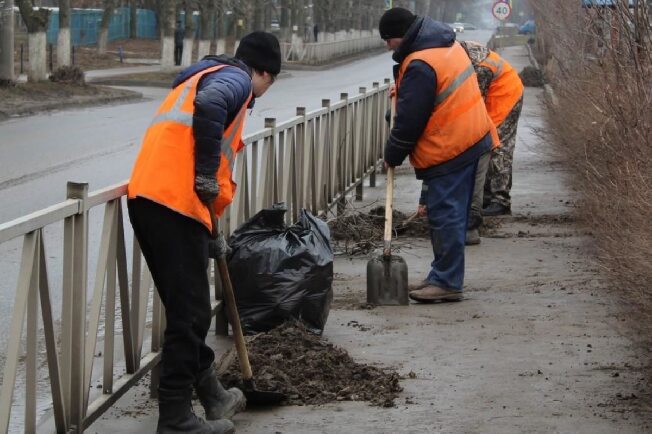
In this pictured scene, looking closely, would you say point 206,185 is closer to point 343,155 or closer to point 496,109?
point 496,109

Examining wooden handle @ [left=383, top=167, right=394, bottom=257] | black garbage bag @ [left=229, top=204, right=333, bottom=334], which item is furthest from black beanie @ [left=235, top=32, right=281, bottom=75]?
wooden handle @ [left=383, top=167, right=394, bottom=257]

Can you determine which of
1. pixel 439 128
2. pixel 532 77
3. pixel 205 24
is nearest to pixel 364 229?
pixel 439 128

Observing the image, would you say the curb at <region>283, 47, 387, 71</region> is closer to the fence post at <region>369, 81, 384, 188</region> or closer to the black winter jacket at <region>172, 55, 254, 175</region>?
the fence post at <region>369, 81, 384, 188</region>

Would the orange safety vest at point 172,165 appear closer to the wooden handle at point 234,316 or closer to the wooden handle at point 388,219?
the wooden handle at point 234,316

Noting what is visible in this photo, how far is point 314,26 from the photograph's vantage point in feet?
236

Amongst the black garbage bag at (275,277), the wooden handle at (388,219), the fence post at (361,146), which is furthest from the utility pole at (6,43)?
the black garbage bag at (275,277)

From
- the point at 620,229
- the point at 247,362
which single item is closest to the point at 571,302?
the point at 620,229

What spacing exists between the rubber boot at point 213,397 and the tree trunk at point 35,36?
75.6ft

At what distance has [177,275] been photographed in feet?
15.5

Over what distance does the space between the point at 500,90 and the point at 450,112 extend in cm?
287

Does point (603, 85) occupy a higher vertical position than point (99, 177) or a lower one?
higher

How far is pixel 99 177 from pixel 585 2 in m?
5.74

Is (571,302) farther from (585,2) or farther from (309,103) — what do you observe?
(309,103)

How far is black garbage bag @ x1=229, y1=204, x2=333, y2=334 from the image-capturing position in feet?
20.9
